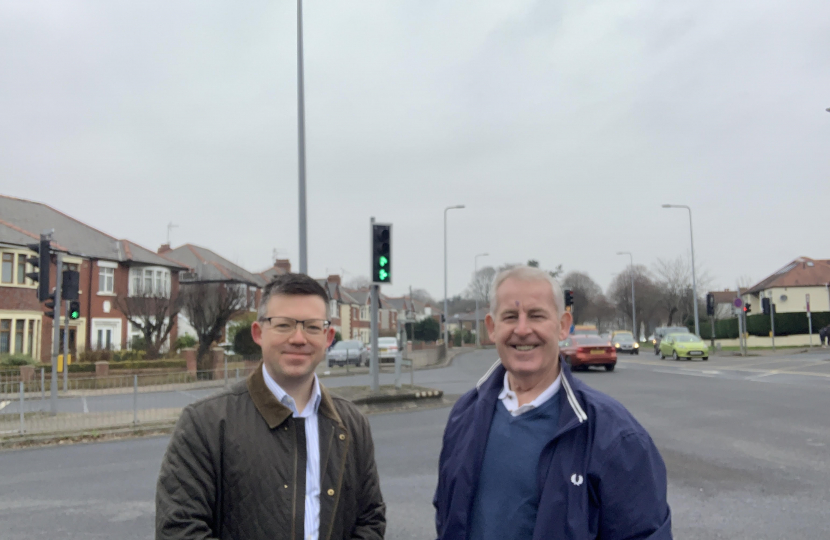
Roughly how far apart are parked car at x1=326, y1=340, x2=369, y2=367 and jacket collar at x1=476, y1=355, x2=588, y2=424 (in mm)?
33859

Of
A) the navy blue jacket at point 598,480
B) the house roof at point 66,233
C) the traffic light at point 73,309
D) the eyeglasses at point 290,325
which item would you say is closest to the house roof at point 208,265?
the house roof at point 66,233

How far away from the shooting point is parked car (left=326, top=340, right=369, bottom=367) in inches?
1464

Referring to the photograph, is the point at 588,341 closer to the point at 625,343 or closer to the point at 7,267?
the point at 625,343

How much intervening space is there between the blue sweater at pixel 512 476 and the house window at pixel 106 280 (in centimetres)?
4432

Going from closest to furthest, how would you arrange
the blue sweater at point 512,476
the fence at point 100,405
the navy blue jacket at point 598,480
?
1. the navy blue jacket at point 598,480
2. the blue sweater at point 512,476
3. the fence at point 100,405

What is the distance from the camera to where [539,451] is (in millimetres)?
2340

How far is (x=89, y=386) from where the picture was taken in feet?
54.7

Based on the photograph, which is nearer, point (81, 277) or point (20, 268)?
point (20, 268)

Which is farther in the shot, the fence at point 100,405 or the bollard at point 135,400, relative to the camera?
the bollard at point 135,400

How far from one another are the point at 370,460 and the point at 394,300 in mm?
137085

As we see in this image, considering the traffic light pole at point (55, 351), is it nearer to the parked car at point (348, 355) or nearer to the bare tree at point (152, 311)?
the parked car at point (348, 355)

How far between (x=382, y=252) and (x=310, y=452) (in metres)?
12.4

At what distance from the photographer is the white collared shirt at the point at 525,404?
8.12 feet

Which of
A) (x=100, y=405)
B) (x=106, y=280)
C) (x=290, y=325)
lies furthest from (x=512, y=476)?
(x=106, y=280)
